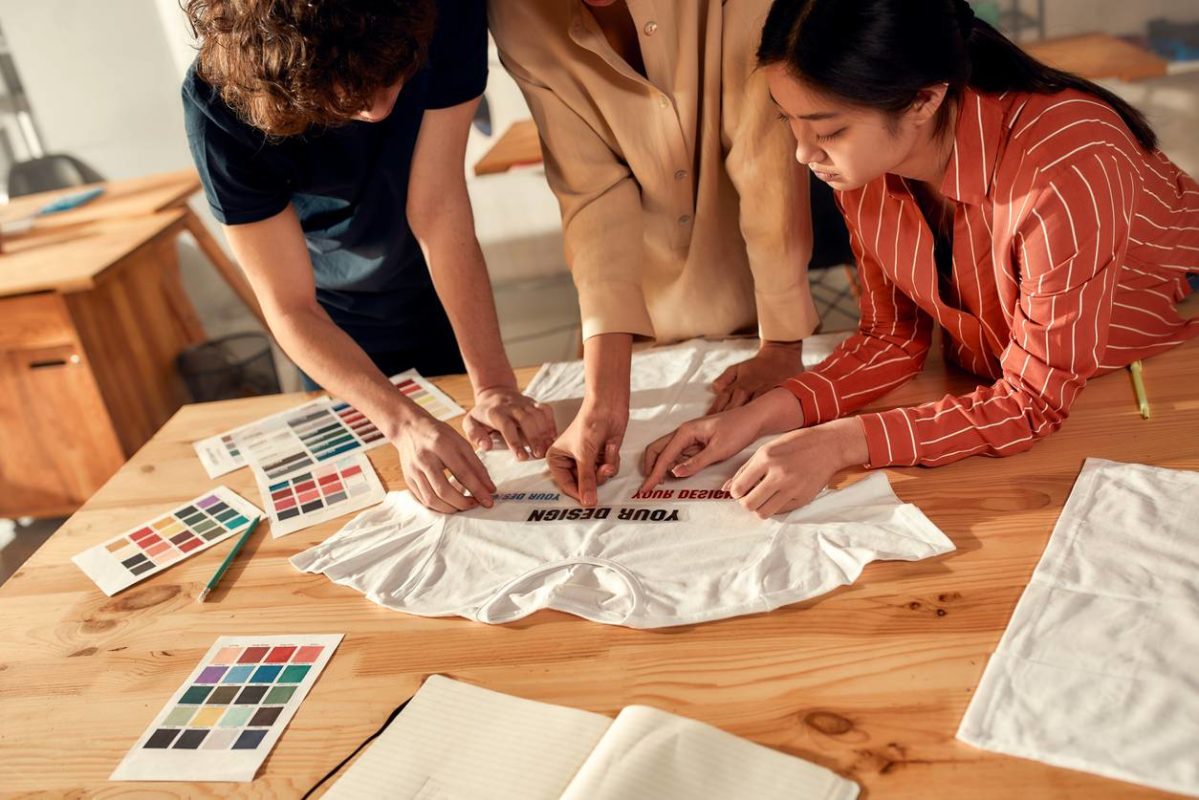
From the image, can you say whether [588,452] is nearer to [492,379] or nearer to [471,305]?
[492,379]

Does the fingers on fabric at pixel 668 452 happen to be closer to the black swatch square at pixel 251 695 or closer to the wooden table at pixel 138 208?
the black swatch square at pixel 251 695

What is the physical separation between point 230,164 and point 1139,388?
4.12 feet

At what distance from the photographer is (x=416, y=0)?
3.65 ft

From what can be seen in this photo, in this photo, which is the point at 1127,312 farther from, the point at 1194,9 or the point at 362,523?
the point at 1194,9

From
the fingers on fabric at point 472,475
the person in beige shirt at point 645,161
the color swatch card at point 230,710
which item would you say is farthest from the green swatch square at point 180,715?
the person in beige shirt at point 645,161

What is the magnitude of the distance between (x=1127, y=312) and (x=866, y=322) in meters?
0.34

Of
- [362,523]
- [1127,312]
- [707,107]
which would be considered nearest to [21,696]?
[362,523]

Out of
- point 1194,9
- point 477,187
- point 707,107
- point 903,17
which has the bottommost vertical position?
point 477,187

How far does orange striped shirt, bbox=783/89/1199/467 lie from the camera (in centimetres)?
112

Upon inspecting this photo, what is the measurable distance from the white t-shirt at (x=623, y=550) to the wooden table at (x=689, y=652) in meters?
0.02

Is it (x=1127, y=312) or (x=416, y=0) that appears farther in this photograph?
(x=1127, y=312)

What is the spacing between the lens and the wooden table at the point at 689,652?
0.85 meters

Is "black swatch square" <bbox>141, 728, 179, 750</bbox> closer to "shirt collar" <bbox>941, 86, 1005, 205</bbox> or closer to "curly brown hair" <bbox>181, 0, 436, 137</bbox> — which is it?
"curly brown hair" <bbox>181, 0, 436, 137</bbox>

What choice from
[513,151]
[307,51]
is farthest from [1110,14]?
[307,51]
